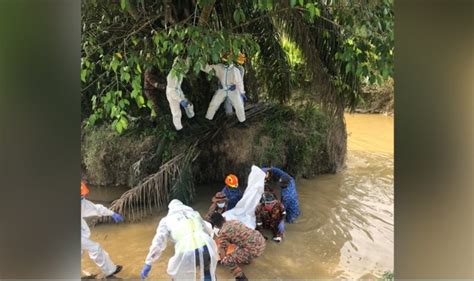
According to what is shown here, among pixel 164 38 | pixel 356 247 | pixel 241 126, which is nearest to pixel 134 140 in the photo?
pixel 241 126

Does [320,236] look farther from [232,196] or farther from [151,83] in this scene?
[151,83]

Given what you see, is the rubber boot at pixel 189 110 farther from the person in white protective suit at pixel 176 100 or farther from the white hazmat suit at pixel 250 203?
the white hazmat suit at pixel 250 203

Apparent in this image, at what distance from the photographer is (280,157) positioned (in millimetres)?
4707

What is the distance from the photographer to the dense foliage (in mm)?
2578

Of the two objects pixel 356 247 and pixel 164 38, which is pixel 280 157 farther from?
pixel 164 38

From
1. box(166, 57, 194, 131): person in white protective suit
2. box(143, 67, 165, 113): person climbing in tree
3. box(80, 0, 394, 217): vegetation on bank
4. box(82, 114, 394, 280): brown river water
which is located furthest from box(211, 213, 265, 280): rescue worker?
box(143, 67, 165, 113): person climbing in tree

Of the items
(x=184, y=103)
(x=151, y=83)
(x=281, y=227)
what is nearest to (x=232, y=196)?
(x=281, y=227)

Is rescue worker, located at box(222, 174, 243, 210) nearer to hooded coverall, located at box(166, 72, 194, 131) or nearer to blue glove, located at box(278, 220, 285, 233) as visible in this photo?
blue glove, located at box(278, 220, 285, 233)

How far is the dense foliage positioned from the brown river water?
0.70 m

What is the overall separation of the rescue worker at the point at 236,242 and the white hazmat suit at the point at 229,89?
1334mm

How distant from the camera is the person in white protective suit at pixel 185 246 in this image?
2.56 meters

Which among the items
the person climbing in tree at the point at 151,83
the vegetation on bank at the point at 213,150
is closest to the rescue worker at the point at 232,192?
the vegetation on bank at the point at 213,150
